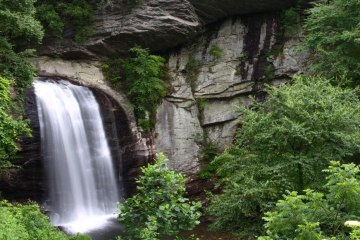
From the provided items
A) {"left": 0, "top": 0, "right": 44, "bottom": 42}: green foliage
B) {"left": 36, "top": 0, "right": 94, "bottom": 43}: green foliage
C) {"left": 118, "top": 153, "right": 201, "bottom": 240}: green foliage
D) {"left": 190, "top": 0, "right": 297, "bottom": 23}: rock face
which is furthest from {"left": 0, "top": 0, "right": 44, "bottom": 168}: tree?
{"left": 190, "top": 0, "right": 297, "bottom": 23}: rock face

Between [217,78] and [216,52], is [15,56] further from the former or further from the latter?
[216,52]

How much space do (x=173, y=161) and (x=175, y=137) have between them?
3.83 ft

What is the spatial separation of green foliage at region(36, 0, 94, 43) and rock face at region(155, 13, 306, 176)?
4685 millimetres

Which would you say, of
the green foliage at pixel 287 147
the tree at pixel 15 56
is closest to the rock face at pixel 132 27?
the tree at pixel 15 56

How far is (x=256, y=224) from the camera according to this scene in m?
9.86

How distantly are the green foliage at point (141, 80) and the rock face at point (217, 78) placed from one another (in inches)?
25.3

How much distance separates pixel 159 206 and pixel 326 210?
2.44m

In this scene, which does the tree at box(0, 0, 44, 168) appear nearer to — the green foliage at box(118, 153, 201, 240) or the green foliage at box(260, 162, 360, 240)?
the green foliage at box(118, 153, 201, 240)

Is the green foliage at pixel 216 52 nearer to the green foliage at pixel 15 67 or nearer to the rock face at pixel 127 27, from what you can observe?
the rock face at pixel 127 27

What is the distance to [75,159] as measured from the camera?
50.1 feet

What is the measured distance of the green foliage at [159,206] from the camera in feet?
20.1

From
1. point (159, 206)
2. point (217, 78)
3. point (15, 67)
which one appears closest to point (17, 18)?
point (15, 67)

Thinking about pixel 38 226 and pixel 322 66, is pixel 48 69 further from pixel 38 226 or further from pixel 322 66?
pixel 322 66

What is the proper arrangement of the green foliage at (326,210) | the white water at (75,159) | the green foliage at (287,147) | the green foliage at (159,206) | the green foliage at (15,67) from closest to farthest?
the green foliage at (326,210)
the green foliage at (159,206)
the green foliage at (287,147)
the green foliage at (15,67)
the white water at (75,159)
